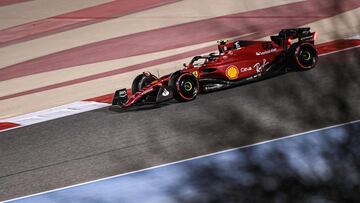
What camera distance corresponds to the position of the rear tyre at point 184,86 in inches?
424

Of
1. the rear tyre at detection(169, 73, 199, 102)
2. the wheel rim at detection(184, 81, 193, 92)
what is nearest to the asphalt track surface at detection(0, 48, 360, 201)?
the rear tyre at detection(169, 73, 199, 102)

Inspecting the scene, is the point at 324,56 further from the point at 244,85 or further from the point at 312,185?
the point at 312,185

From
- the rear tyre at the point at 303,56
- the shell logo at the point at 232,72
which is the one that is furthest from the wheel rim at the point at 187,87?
the rear tyre at the point at 303,56

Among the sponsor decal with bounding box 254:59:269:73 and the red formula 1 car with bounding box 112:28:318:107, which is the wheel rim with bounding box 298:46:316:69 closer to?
the red formula 1 car with bounding box 112:28:318:107

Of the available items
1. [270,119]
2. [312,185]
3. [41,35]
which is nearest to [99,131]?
[270,119]

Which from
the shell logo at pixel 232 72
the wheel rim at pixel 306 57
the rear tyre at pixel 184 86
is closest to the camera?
the rear tyre at pixel 184 86

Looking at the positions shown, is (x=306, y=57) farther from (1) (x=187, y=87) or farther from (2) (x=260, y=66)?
(1) (x=187, y=87)

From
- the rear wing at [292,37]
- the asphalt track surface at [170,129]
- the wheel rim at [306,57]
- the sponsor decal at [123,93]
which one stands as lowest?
the asphalt track surface at [170,129]

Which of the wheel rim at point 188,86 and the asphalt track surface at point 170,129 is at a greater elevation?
the wheel rim at point 188,86

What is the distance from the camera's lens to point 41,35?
1941 cm

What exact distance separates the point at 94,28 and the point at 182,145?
10.7 m

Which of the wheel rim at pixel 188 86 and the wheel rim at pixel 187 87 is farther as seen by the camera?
the wheel rim at pixel 188 86

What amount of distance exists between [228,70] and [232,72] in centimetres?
7

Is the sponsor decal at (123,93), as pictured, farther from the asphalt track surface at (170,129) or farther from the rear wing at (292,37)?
the rear wing at (292,37)
